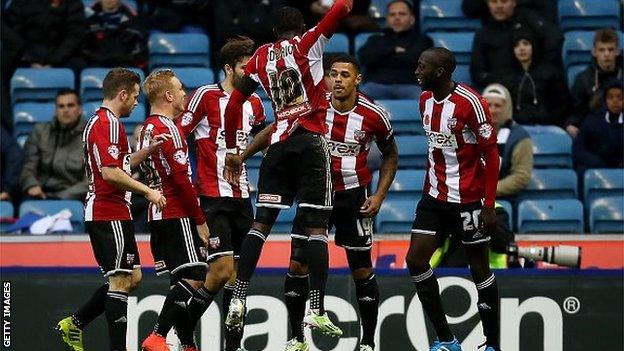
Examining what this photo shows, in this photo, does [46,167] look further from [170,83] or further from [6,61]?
[170,83]

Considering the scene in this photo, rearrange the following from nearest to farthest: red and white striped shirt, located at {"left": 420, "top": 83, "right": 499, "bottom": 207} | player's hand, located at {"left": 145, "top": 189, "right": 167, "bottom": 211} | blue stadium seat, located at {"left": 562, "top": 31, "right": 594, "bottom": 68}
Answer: player's hand, located at {"left": 145, "top": 189, "right": 167, "bottom": 211}
red and white striped shirt, located at {"left": 420, "top": 83, "right": 499, "bottom": 207}
blue stadium seat, located at {"left": 562, "top": 31, "right": 594, "bottom": 68}

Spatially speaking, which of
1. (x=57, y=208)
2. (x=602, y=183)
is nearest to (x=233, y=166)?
(x=57, y=208)

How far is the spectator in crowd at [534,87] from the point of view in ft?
52.5

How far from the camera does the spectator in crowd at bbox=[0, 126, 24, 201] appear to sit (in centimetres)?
1529

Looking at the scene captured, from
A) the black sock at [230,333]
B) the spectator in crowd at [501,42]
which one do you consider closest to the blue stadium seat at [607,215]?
the spectator in crowd at [501,42]

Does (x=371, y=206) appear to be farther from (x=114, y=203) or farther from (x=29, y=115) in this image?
(x=29, y=115)

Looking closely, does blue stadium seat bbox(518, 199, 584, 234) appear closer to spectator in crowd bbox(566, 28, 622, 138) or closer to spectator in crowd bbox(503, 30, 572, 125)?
A: spectator in crowd bbox(566, 28, 622, 138)

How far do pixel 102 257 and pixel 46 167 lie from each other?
4446 mm

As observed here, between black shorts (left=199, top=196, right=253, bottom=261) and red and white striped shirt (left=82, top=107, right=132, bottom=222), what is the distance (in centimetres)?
98

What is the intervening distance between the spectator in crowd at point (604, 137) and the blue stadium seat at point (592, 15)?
1809mm

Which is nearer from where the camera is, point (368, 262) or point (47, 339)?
point (368, 262)

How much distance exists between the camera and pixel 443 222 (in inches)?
458

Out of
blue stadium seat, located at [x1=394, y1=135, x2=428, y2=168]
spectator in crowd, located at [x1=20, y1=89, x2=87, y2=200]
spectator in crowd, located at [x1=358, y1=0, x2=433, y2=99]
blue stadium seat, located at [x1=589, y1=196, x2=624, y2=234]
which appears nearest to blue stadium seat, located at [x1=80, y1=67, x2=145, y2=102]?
spectator in crowd, located at [x1=20, y1=89, x2=87, y2=200]

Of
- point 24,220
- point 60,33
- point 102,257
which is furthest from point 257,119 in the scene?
point 60,33
